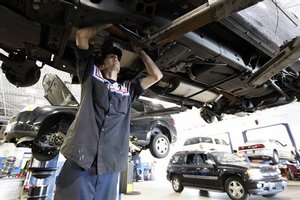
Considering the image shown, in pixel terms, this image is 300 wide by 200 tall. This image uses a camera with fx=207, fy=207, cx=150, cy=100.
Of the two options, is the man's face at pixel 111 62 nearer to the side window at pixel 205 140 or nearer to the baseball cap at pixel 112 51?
the baseball cap at pixel 112 51

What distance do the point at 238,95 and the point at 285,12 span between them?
1.09 m

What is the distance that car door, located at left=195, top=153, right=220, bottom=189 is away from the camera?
630 cm

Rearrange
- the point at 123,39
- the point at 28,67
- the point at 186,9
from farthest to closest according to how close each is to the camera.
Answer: the point at 28,67
the point at 123,39
the point at 186,9

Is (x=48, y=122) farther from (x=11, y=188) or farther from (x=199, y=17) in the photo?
(x=11, y=188)

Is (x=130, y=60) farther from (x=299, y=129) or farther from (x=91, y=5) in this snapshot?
(x=299, y=129)

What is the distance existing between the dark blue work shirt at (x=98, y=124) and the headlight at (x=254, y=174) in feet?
16.8

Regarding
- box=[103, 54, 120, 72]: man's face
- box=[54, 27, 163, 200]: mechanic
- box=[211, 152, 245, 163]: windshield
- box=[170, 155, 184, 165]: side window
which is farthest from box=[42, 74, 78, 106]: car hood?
box=[170, 155, 184, 165]: side window

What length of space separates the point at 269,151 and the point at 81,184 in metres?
10.4

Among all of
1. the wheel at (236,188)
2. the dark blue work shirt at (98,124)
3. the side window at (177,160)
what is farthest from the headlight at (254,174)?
the dark blue work shirt at (98,124)

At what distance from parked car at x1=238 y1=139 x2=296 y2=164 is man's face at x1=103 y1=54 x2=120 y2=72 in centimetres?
1011

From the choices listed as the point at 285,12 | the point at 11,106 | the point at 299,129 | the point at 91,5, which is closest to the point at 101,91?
the point at 91,5

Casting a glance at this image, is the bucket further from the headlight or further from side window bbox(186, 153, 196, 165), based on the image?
the headlight

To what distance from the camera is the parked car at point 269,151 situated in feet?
31.5

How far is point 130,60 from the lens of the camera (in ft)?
6.20
